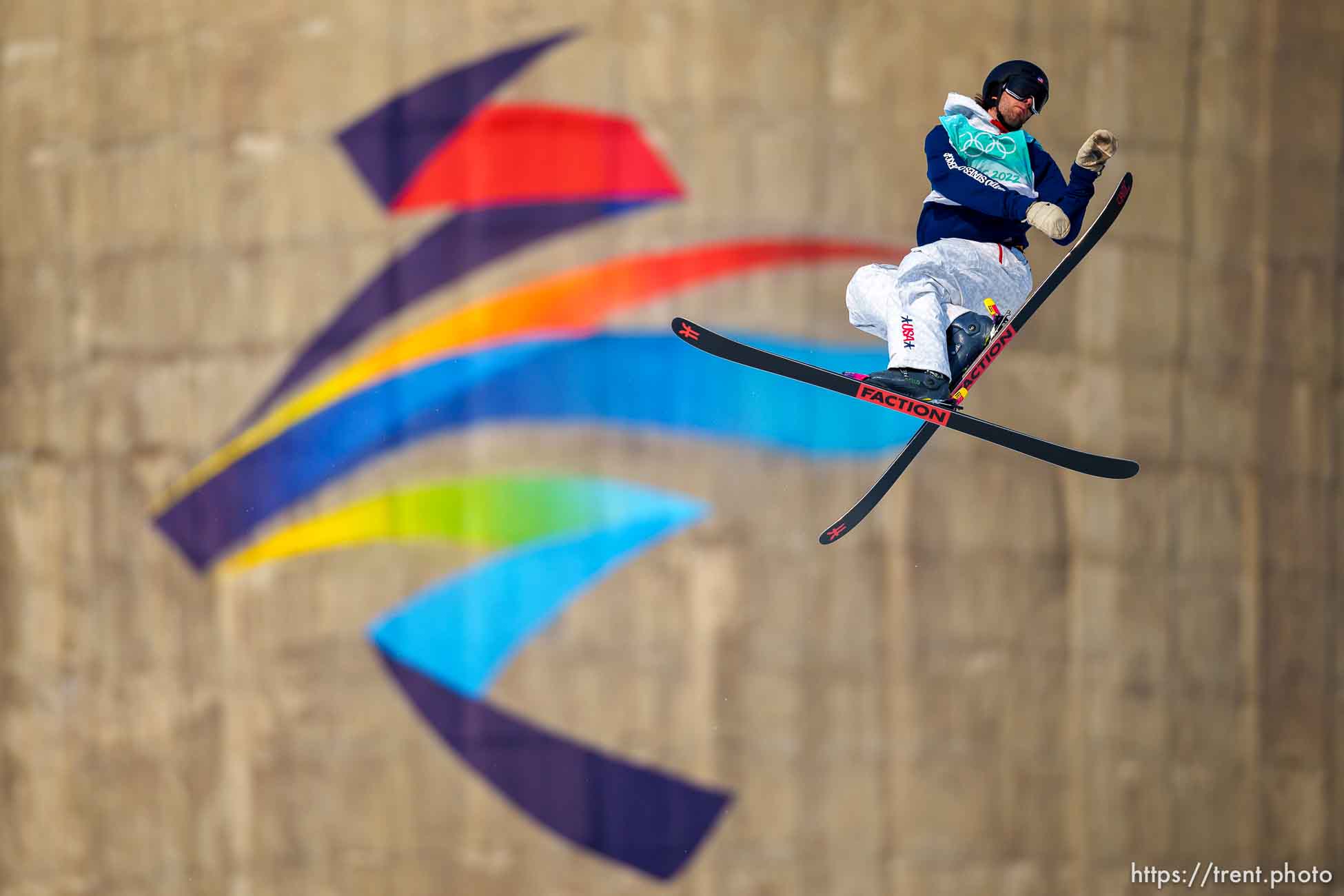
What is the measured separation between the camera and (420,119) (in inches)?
688

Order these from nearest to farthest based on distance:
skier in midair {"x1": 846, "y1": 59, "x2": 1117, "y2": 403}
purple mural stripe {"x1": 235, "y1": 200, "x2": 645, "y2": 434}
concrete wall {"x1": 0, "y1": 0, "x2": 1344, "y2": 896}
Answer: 1. skier in midair {"x1": 846, "y1": 59, "x2": 1117, "y2": 403}
2. concrete wall {"x1": 0, "y1": 0, "x2": 1344, "y2": 896}
3. purple mural stripe {"x1": 235, "y1": 200, "x2": 645, "y2": 434}

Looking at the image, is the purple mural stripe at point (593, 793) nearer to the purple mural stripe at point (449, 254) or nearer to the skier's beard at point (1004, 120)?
the purple mural stripe at point (449, 254)

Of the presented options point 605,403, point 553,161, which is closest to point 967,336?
point 605,403

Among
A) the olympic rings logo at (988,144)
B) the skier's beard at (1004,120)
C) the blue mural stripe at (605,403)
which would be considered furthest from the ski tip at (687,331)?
the blue mural stripe at (605,403)

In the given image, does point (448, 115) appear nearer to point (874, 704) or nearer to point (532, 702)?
point (532, 702)

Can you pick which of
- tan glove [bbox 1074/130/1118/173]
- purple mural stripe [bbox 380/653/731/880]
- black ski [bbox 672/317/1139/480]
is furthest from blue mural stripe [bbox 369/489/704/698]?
tan glove [bbox 1074/130/1118/173]

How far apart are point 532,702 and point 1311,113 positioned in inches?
420

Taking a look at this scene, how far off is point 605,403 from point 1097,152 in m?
8.13

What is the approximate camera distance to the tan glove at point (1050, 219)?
384 inches

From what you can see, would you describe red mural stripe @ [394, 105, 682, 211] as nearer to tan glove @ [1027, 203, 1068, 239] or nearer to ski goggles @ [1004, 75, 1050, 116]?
ski goggles @ [1004, 75, 1050, 116]

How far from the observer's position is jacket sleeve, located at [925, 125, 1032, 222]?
1003 cm

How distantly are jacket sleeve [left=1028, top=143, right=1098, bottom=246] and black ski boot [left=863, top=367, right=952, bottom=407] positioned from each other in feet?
3.70

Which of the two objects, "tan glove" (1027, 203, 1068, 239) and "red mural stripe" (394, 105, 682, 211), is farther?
"red mural stripe" (394, 105, 682, 211)

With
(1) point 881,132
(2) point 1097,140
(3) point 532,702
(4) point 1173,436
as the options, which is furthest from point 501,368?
(2) point 1097,140
